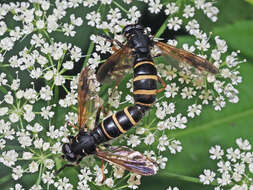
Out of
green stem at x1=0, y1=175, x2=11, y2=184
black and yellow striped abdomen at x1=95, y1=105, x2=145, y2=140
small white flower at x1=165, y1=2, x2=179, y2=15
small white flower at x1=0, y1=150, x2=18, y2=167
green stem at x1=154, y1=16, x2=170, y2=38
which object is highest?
small white flower at x1=165, y1=2, x2=179, y2=15

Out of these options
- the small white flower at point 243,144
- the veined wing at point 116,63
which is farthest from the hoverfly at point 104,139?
the small white flower at point 243,144

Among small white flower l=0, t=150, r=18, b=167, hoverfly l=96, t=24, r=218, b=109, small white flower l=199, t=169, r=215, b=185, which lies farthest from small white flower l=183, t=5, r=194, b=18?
small white flower l=0, t=150, r=18, b=167

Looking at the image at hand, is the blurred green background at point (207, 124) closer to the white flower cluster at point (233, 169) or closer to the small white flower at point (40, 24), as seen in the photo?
the white flower cluster at point (233, 169)

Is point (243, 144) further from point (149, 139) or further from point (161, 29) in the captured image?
point (161, 29)

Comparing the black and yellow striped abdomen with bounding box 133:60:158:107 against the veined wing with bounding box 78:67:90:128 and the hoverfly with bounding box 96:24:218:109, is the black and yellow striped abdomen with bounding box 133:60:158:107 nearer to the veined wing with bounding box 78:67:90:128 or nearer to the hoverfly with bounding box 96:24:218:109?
the hoverfly with bounding box 96:24:218:109

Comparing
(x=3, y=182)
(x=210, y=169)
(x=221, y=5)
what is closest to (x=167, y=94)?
(x=210, y=169)

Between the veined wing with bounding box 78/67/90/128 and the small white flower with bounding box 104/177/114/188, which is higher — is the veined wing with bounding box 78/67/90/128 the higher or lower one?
the higher one

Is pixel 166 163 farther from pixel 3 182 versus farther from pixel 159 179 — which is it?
pixel 3 182
